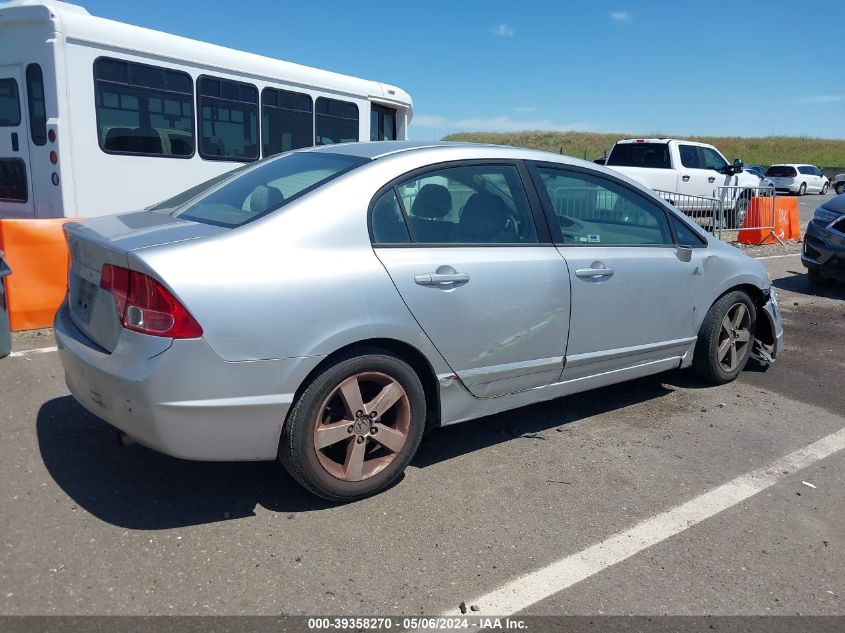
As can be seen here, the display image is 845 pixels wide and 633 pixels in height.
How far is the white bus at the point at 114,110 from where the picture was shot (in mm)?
7480

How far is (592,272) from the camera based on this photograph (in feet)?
13.6

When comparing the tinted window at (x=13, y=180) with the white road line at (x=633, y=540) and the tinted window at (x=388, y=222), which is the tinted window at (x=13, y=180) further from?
the white road line at (x=633, y=540)

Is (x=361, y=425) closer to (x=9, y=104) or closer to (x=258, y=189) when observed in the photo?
(x=258, y=189)

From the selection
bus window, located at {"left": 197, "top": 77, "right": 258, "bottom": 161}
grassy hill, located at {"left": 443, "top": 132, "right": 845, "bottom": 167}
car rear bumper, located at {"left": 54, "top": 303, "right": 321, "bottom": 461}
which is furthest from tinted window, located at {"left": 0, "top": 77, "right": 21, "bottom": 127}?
grassy hill, located at {"left": 443, "top": 132, "right": 845, "bottom": 167}

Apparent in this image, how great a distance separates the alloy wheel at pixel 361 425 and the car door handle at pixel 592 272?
1.31 m

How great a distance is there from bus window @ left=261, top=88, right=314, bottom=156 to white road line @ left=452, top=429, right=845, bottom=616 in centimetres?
738

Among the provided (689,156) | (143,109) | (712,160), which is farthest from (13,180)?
(712,160)

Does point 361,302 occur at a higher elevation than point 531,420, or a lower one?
higher

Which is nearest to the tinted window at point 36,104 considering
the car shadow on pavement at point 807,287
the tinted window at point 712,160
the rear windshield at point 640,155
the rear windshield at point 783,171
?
the car shadow on pavement at point 807,287

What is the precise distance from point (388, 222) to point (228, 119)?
21.4 feet

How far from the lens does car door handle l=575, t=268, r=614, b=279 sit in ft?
13.5

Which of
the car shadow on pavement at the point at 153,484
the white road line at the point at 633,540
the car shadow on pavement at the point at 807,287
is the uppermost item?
the car shadow on pavement at the point at 807,287

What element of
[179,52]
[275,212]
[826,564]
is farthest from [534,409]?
[179,52]

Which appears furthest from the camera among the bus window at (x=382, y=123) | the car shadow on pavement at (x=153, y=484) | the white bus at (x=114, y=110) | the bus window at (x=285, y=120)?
the bus window at (x=382, y=123)
